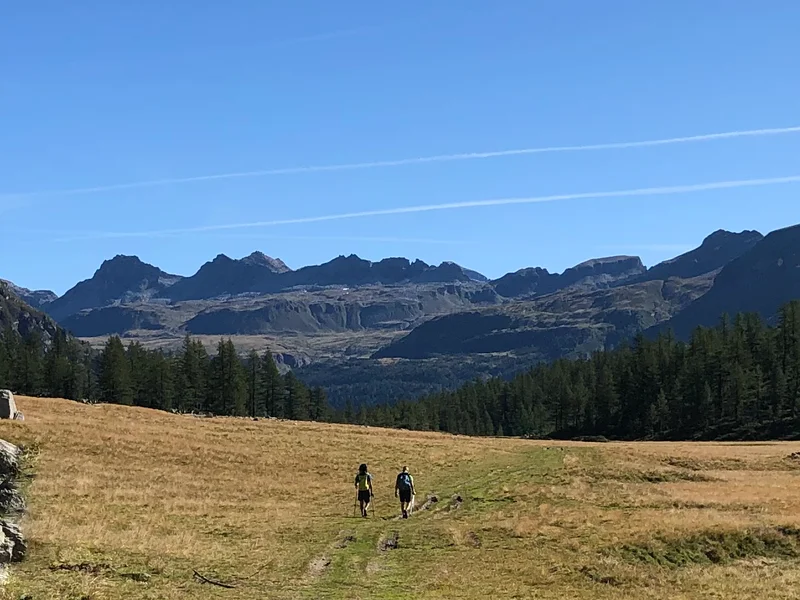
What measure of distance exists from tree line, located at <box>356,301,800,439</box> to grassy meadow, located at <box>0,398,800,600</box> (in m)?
75.9

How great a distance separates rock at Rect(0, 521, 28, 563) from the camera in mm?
21688

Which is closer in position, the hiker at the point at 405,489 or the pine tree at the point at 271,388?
the hiker at the point at 405,489

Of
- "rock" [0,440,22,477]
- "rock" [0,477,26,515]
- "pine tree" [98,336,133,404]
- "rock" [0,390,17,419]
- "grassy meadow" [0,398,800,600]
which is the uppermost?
"pine tree" [98,336,133,404]

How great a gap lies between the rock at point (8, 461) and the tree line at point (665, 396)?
107 m

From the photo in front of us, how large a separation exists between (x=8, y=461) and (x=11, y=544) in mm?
12659

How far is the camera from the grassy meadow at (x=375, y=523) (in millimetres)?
22094

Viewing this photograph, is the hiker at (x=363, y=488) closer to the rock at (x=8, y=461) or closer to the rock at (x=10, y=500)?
the rock at (x=10, y=500)

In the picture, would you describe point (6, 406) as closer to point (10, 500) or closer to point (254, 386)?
point (10, 500)

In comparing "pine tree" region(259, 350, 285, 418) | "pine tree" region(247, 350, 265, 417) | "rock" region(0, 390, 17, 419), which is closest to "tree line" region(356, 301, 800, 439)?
"pine tree" region(259, 350, 285, 418)

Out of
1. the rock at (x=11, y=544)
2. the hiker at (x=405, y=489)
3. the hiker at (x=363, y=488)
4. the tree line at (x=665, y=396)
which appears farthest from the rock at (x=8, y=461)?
the tree line at (x=665, y=396)

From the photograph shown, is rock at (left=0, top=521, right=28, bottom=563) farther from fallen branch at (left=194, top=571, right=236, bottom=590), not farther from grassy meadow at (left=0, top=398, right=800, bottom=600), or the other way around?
fallen branch at (left=194, top=571, right=236, bottom=590)

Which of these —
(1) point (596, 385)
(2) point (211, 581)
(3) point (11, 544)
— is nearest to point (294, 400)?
(1) point (596, 385)

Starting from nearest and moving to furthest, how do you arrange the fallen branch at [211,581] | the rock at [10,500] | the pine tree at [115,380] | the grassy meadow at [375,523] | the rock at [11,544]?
1. the fallen branch at [211,581]
2. the rock at [11,544]
3. the grassy meadow at [375,523]
4. the rock at [10,500]
5. the pine tree at [115,380]

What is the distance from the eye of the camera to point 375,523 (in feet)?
104
